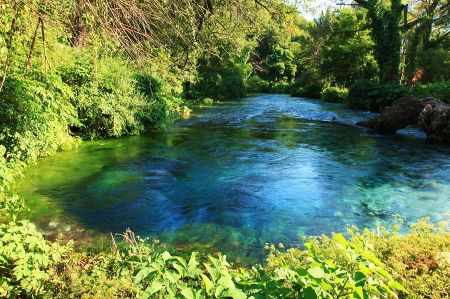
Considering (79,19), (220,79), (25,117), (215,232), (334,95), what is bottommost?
(215,232)

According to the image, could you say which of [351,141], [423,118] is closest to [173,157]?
[351,141]

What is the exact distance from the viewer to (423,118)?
15430 mm

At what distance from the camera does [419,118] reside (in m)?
15.7

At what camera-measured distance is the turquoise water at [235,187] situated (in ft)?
22.6

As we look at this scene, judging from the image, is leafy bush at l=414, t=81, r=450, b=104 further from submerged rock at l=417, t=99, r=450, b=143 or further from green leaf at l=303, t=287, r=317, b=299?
green leaf at l=303, t=287, r=317, b=299

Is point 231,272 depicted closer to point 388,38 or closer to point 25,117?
point 25,117

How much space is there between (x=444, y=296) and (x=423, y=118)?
14.1m

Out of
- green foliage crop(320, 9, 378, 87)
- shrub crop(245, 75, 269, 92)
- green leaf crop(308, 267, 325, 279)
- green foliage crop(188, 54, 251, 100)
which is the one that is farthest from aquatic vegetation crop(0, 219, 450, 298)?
shrub crop(245, 75, 269, 92)

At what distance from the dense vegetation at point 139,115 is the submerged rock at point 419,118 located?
4.99 metres

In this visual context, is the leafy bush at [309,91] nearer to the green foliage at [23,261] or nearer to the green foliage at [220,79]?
the green foliage at [220,79]

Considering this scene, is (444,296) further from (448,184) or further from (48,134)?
(48,134)

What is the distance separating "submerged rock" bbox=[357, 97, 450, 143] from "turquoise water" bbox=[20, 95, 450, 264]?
1121 mm

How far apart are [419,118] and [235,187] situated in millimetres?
10436

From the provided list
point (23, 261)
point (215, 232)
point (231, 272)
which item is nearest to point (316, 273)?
point (231, 272)
